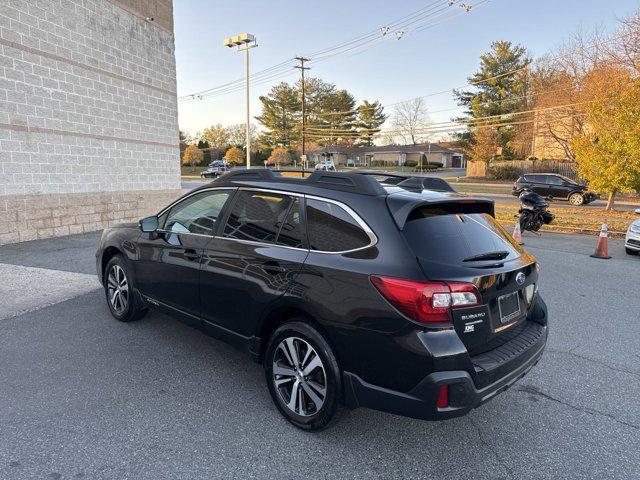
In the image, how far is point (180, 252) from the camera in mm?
3715

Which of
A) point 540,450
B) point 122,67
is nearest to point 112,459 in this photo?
point 540,450

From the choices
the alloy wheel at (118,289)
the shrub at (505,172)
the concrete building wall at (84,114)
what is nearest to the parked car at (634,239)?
the alloy wheel at (118,289)

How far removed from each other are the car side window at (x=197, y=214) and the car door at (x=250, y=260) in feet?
0.64

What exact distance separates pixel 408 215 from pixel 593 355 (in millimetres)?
2934

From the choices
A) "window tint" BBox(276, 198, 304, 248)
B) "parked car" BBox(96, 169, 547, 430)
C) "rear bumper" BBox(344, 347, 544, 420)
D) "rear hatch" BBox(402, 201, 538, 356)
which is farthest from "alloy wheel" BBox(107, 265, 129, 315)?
"rear hatch" BBox(402, 201, 538, 356)

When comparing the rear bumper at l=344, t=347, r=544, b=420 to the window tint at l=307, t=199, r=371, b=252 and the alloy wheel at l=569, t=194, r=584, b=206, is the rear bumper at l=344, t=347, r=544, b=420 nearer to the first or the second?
the window tint at l=307, t=199, r=371, b=252

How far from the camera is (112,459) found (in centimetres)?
248

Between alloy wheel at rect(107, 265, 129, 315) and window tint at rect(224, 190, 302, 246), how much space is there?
6.20 feet

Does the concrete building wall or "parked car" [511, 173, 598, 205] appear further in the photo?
"parked car" [511, 173, 598, 205]

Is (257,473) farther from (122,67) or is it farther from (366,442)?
(122,67)

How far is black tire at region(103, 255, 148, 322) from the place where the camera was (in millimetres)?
4406

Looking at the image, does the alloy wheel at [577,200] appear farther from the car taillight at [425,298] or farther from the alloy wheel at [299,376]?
the alloy wheel at [299,376]

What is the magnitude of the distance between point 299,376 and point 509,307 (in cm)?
150

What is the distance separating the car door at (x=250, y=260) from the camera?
2.87m
